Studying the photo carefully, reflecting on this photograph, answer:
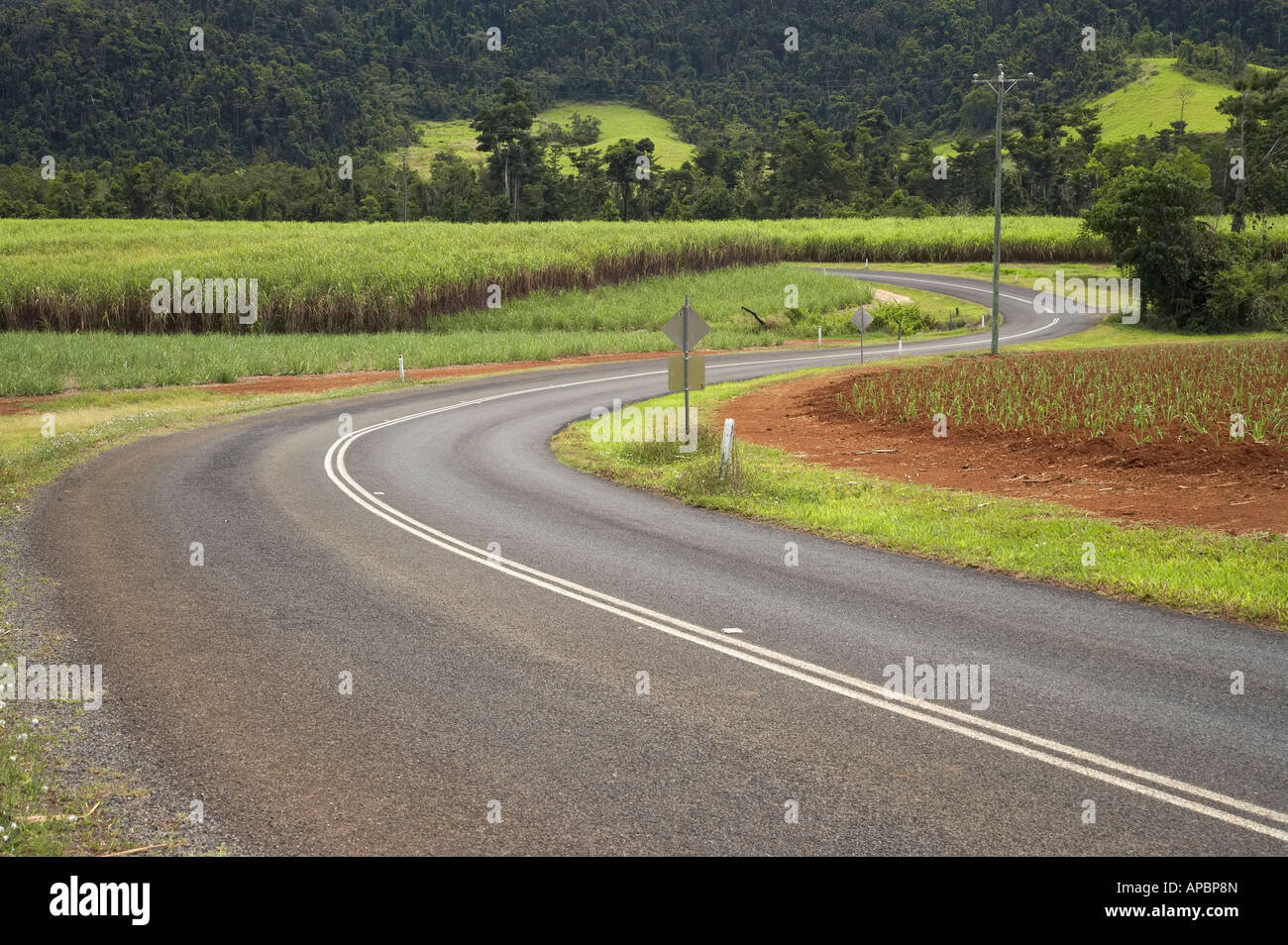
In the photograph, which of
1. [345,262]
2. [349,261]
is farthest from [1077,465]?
[349,261]

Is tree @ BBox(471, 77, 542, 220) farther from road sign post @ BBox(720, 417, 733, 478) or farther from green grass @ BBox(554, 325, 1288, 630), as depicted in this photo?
road sign post @ BBox(720, 417, 733, 478)

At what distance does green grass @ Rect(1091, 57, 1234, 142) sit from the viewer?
16362 centimetres

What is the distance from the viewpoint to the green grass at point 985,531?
1021 centimetres

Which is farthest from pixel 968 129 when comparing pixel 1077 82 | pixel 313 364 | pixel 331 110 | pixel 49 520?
pixel 49 520

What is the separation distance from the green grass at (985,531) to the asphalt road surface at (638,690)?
1.76ft

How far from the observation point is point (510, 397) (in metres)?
29.2

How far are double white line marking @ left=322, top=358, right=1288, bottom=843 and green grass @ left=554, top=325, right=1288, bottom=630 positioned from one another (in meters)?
3.85

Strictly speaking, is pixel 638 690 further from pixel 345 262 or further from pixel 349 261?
pixel 349 261

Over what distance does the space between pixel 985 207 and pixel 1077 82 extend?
4258 inches

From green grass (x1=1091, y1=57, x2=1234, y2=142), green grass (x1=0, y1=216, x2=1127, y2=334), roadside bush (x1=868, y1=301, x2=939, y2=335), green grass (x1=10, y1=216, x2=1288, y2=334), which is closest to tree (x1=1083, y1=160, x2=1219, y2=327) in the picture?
roadside bush (x1=868, y1=301, x2=939, y2=335)

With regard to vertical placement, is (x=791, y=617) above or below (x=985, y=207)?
below

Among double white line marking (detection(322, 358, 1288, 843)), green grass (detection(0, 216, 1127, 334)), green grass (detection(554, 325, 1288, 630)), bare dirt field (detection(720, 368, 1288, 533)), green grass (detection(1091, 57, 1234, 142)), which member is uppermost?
green grass (detection(1091, 57, 1234, 142))

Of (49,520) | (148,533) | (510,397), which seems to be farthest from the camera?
(510,397)
